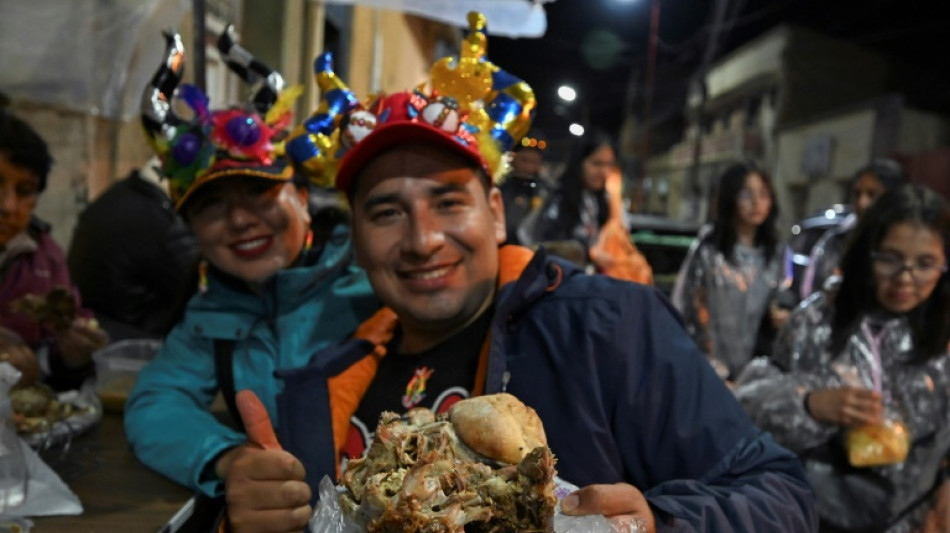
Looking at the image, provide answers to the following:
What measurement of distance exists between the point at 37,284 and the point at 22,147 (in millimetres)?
640

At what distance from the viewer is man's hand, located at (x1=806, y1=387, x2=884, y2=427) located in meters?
2.22

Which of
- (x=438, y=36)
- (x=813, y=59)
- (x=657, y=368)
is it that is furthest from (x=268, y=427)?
(x=813, y=59)

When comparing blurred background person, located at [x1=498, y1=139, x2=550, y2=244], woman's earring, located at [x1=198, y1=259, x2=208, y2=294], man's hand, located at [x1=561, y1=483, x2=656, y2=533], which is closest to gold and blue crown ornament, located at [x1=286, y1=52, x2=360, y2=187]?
woman's earring, located at [x1=198, y1=259, x2=208, y2=294]

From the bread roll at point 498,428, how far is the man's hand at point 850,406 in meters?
1.61

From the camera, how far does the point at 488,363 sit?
161 cm

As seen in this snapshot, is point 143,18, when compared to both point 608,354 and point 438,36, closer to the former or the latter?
point 608,354

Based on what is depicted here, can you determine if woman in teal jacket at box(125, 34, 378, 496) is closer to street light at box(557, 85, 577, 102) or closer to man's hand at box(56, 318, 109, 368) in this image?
man's hand at box(56, 318, 109, 368)

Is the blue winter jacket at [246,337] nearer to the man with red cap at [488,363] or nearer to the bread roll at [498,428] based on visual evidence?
the man with red cap at [488,363]

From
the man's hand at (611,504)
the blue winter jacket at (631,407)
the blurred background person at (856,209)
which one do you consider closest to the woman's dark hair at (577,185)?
the blurred background person at (856,209)

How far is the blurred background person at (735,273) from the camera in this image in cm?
446

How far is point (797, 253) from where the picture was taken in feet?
21.6

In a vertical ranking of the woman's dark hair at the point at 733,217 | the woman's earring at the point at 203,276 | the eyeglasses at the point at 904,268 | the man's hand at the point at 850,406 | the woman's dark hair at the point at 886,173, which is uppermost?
the woman's dark hair at the point at 886,173

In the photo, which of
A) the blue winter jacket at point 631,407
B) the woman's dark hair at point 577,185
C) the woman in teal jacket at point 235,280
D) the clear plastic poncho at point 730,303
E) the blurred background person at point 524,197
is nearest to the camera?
the blue winter jacket at point 631,407

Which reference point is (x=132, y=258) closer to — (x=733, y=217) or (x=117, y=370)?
(x=117, y=370)
